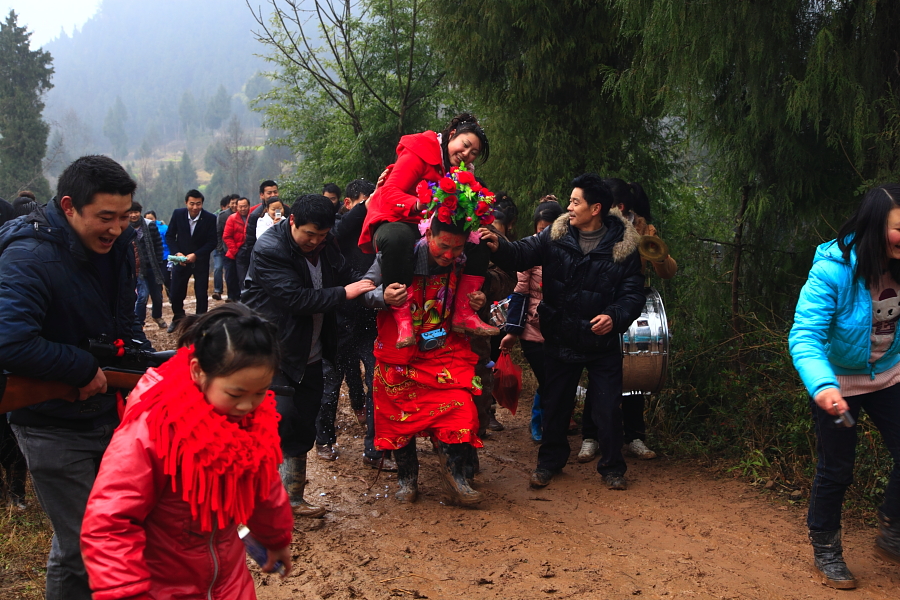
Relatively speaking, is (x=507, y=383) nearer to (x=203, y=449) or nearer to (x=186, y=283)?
(x=203, y=449)

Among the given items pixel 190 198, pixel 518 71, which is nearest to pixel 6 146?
pixel 190 198

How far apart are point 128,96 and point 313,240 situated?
725 ft

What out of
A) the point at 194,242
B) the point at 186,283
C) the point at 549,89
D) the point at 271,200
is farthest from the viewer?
the point at 194,242

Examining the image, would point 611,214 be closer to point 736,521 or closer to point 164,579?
point 736,521

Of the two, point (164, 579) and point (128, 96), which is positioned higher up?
point (128, 96)

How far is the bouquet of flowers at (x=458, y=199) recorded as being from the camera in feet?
14.5

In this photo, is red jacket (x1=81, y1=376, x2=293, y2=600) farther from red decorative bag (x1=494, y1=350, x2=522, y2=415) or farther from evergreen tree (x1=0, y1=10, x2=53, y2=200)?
evergreen tree (x1=0, y1=10, x2=53, y2=200)

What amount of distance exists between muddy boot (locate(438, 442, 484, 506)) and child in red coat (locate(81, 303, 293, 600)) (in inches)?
97.2

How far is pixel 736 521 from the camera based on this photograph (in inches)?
185

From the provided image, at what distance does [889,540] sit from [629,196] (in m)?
3.04

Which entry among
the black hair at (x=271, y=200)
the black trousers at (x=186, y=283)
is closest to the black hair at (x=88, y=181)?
the black hair at (x=271, y=200)

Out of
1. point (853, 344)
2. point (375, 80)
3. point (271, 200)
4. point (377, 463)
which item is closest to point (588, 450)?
point (377, 463)

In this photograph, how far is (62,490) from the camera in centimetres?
294

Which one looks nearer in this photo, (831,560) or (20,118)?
(831,560)
